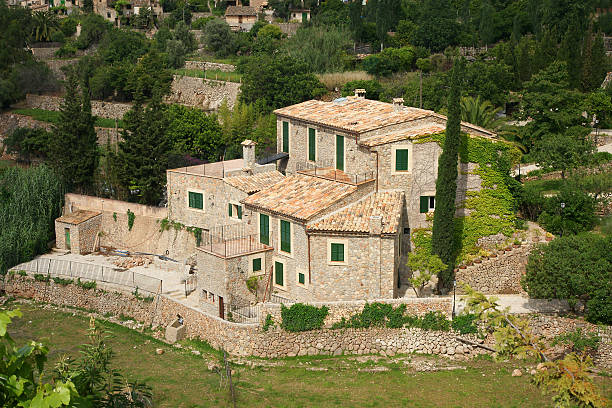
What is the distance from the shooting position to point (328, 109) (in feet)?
137

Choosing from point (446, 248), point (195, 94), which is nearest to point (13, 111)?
point (195, 94)

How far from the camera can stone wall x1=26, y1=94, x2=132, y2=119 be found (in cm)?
7269

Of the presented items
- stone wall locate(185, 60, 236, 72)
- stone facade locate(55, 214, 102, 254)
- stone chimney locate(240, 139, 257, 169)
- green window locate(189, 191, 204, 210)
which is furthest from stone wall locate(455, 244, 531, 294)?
stone wall locate(185, 60, 236, 72)

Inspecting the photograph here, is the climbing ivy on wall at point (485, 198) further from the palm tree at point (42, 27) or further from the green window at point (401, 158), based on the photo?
A: the palm tree at point (42, 27)

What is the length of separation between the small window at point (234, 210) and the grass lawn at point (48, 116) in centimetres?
3091

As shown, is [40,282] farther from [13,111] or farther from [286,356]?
[13,111]

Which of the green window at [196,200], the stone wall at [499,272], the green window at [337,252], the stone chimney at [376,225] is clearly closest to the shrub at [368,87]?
the green window at [196,200]

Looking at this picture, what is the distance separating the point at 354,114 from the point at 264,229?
7.59 meters

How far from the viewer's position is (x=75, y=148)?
48.5 meters

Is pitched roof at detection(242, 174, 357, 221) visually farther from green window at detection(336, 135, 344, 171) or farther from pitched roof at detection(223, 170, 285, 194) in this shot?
green window at detection(336, 135, 344, 171)

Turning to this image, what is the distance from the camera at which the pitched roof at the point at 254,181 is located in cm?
3941

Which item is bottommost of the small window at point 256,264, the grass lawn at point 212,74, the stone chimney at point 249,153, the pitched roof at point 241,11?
the small window at point 256,264

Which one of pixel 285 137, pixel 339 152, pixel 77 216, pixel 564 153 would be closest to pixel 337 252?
pixel 339 152

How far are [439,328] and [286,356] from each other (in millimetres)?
6317
